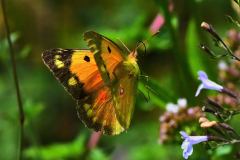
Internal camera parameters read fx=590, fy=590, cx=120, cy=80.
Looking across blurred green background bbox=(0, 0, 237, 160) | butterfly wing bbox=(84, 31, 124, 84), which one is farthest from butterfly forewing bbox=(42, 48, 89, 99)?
blurred green background bbox=(0, 0, 237, 160)

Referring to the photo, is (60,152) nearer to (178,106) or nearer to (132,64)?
(178,106)

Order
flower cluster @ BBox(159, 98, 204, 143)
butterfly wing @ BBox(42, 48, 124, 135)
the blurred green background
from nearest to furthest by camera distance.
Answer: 1. butterfly wing @ BBox(42, 48, 124, 135)
2. flower cluster @ BBox(159, 98, 204, 143)
3. the blurred green background

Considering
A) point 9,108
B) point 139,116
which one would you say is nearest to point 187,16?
point 9,108

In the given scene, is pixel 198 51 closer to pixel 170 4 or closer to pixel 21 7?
pixel 170 4

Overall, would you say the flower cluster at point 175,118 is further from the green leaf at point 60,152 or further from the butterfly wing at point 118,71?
the green leaf at point 60,152

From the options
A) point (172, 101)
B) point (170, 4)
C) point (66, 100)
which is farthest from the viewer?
point (66, 100)

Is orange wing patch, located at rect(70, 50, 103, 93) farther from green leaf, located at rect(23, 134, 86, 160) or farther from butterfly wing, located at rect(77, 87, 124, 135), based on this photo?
green leaf, located at rect(23, 134, 86, 160)

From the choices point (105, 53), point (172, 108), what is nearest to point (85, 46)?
point (172, 108)

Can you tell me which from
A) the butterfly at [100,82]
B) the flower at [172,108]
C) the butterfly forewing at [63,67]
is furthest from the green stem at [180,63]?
the butterfly forewing at [63,67]
